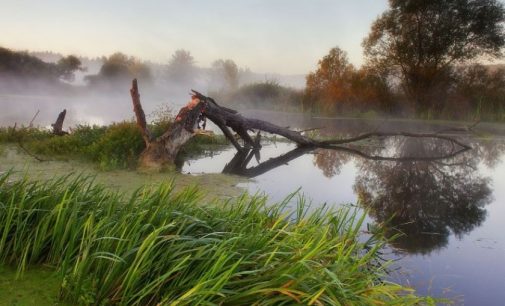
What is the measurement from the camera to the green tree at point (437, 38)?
95.9 ft

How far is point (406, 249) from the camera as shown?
492cm

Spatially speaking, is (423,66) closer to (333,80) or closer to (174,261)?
(333,80)

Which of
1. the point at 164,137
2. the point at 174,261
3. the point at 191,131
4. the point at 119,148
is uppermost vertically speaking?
the point at 191,131

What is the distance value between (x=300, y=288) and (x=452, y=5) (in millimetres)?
32067

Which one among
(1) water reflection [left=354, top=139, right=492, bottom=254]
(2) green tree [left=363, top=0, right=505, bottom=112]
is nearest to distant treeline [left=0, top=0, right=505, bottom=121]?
(2) green tree [left=363, top=0, right=505, bottom=112]

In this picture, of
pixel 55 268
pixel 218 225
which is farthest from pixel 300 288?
pixel 55 268

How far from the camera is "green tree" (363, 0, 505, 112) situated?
2923 centimetres

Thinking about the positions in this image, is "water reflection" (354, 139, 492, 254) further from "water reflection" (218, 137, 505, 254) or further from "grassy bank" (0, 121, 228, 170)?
"grassy bank" (0, 121, 228, 170)

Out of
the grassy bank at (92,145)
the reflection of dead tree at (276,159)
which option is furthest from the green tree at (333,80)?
the grassy bank at (92,145)

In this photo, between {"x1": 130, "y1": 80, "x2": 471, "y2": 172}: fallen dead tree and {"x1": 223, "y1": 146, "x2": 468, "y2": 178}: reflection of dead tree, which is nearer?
{"x1": 130, "y1": 80, "x2": 471, "y2": 172}: fallen dead tree

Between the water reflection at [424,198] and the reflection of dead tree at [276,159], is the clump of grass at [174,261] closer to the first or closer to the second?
the water reflection at [424,198]

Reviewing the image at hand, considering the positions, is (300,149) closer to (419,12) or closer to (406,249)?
(406,249)

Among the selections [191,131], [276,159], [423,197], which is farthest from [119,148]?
[423,197]

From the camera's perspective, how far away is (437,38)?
29484 mm
